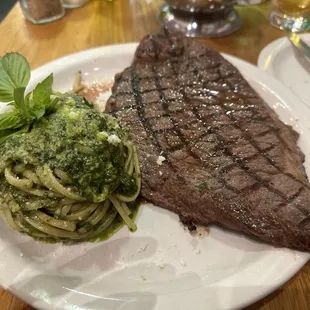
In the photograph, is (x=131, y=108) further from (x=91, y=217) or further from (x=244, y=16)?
(x=244, y=16)

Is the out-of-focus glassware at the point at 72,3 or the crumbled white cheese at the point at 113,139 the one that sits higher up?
the crumbled white cheese at the point at 113,139

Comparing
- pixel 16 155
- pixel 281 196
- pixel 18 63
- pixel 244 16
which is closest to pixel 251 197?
pixel 281 196

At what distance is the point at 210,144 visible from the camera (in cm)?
243

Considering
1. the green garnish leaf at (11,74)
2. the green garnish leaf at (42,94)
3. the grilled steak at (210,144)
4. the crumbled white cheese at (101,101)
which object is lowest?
the crumbled white cheese at (101,101)

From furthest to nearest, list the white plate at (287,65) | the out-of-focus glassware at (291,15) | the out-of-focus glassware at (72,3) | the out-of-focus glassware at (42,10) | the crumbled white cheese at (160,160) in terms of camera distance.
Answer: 1. the out-of-focus glassware at (72,3)
2. the out-of-focus glassware at (42,10)
3. the out-of-focus glassware at (291,15)
4. the white plate at (287,65)
5. the crumbled white cheese at (160,160)

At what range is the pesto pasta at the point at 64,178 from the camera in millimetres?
2129

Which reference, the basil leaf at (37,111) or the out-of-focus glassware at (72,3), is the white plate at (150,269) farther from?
the out-of-focus glassware at (72,3)

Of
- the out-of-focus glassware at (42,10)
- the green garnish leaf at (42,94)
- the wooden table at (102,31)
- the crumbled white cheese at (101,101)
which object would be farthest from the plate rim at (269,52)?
the out-of-focus glassware at (42,10)

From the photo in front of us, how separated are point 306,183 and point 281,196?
0.23 meters

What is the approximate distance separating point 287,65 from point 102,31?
86.6 inches

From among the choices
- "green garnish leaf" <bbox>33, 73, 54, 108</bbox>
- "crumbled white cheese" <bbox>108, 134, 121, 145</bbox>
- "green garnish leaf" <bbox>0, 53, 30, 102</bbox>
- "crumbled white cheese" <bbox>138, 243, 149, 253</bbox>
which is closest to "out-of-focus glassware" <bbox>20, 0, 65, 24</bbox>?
"green garnish leaf" <bbox>0, 53, 30, 102</bbox>

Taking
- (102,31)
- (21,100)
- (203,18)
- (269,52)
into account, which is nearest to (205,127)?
(21,100)

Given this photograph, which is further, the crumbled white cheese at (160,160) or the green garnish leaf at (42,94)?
the crumbled white cheese at (160,160)

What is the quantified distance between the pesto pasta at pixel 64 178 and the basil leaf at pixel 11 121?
7 centimetres
